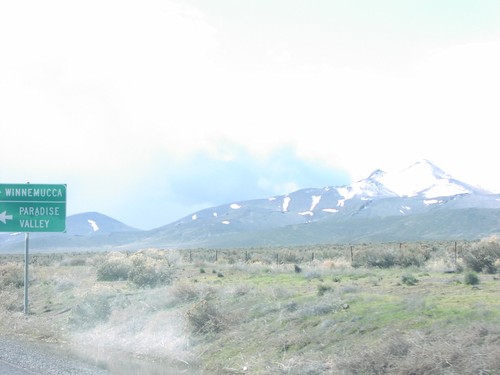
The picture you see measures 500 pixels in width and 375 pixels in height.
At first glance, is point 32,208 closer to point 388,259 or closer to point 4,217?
point 4,217

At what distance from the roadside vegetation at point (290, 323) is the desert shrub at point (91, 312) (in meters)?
0.04

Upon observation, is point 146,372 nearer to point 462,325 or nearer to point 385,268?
point 462,325

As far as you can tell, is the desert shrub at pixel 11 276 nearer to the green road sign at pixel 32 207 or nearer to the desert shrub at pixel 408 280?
the green road sign at pixel 32 207

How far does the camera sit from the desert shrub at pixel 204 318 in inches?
891

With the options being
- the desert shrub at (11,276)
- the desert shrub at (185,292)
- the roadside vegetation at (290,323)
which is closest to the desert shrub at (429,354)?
the roadside vegetation at (290,323)

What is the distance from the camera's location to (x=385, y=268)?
41812 millimetres

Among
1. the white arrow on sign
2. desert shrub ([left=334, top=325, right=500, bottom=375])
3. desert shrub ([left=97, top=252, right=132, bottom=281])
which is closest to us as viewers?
desert shrub ([left=334, top=325, right=500, bottom=375])

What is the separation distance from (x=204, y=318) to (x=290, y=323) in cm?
313

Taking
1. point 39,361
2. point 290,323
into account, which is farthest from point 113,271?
point 39,361

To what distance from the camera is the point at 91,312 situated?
27.0m

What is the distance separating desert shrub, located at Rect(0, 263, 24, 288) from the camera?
38150 mm

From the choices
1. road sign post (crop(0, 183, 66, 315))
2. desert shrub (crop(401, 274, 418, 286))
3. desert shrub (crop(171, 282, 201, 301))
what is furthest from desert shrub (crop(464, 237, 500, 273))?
road sign post (crop(0, 183, 66, 315))

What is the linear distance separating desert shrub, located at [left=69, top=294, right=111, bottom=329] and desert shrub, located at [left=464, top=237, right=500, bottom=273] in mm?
17576

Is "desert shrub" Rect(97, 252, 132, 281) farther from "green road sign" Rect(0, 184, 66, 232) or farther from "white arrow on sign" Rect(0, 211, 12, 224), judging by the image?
"white arrow on sign" Rect(0, 211, 12, 224)
